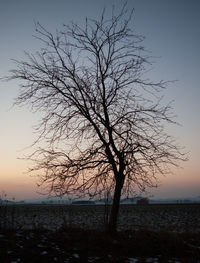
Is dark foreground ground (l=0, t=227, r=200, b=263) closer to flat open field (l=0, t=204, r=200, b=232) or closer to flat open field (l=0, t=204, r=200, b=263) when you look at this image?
flat open field (l=0, t=204, r=200, b=263)

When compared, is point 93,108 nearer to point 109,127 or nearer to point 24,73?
point 109,127

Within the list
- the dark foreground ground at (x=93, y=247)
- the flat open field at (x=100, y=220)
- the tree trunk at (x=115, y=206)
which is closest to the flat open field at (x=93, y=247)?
the dark foreground ground at (x=93, y=247)

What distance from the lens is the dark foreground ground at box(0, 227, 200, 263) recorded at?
7.15m

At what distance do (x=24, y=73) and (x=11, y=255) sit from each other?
6668 millimetres

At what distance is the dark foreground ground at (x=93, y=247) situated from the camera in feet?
23.5

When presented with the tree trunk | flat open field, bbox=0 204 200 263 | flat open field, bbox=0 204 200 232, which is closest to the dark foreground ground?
flat open field, bbox=0 204 200 263

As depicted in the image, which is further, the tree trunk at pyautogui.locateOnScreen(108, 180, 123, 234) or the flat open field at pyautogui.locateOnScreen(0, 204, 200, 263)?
the tree trunk at pyautogui.locateOnScreen(108, 180, 123, 234)

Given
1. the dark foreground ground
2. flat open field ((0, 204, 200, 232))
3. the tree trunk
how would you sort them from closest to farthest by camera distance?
the dark foreground ground → the tree trunk → flat open field ((0, 204, 200, 232))

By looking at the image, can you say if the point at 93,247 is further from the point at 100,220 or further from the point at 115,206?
the point at 100,220

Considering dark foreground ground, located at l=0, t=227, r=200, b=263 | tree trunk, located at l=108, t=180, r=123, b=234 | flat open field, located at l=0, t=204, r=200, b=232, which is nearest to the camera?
dark foreground ground, located at l=0, t=227, r=200, b=263

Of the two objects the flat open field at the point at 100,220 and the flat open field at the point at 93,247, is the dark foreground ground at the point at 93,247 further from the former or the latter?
the flat open field at the point at 100,220

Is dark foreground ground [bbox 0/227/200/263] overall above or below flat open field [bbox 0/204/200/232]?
below

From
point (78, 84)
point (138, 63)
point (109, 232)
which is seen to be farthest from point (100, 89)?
point (109, 232)

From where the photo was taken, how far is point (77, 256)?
7.54 meters
